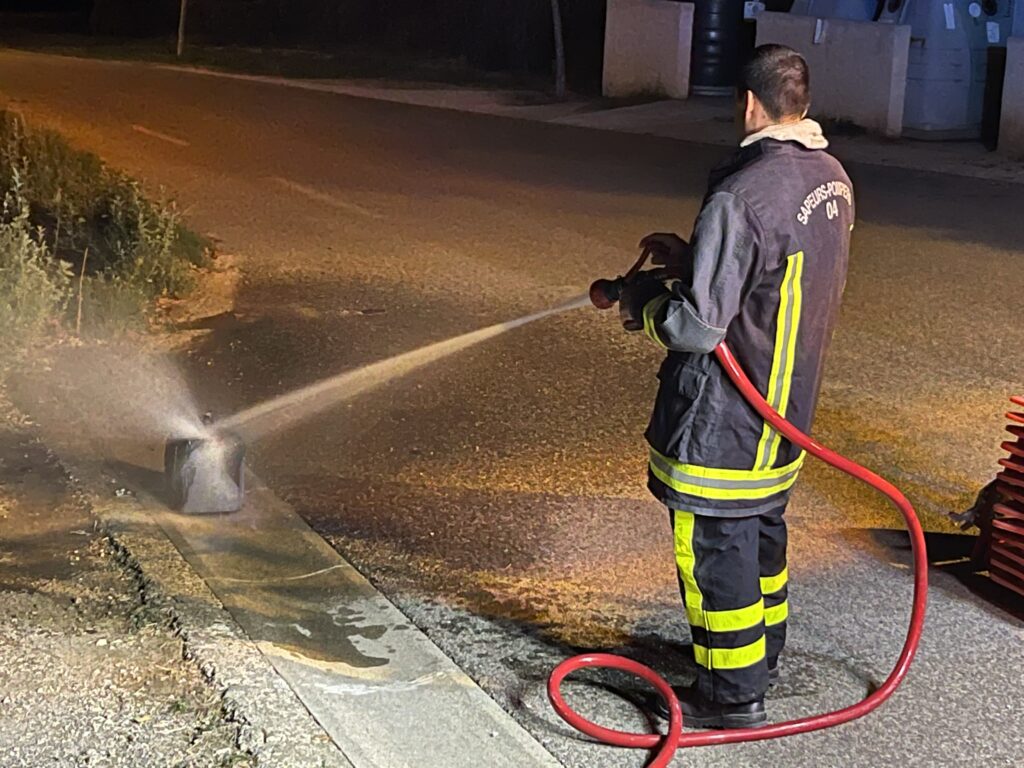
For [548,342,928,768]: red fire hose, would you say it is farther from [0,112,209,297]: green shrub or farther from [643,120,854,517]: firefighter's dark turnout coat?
[0,112,209,297]: green shrub

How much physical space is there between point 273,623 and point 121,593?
0.50 meters

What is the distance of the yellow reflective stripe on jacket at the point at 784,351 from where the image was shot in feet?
11.3

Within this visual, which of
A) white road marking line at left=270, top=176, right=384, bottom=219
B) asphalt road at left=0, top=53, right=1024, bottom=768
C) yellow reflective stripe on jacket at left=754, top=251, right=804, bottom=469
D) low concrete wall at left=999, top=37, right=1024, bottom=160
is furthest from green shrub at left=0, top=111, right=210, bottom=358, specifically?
low concrete wall at left=999, top=37, right=1024, bottom=160

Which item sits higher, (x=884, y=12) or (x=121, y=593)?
(x=884, y=12)

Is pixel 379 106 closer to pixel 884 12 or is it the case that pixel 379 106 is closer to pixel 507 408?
pixel 884 12

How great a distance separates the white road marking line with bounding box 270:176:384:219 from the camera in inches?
446

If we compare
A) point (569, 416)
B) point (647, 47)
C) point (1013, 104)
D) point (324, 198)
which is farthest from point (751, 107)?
point (647, 47)

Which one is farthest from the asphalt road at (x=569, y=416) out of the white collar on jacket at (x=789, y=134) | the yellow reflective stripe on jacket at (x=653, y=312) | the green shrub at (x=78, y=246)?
the white collar on jacket at (x=789, y=134)

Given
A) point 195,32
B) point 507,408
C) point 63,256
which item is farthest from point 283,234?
point 195,32

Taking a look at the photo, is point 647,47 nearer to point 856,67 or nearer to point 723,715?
point 856,67

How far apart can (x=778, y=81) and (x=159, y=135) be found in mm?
12644

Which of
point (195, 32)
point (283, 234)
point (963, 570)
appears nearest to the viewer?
point (963, 570)

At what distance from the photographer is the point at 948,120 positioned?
16281 millimetres

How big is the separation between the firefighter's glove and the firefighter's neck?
42 cm
